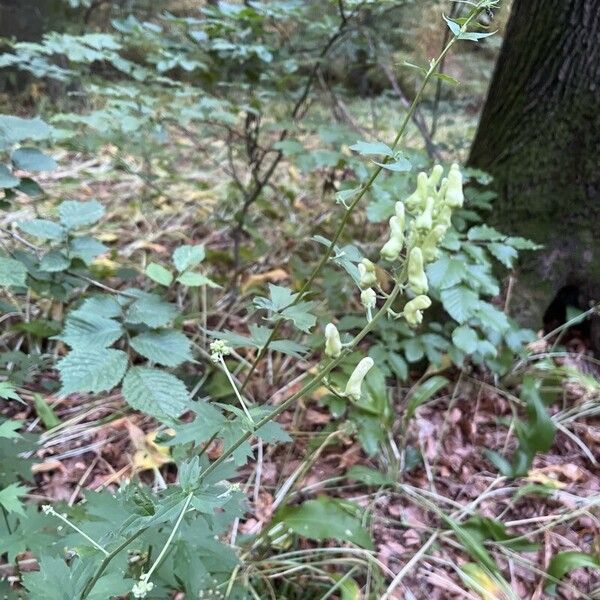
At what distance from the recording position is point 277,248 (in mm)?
2705

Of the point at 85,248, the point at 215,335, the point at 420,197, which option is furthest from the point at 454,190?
the point at 85,248

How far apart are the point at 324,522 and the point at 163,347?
0.66 metres

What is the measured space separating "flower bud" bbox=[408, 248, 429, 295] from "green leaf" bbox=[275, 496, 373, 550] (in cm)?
92

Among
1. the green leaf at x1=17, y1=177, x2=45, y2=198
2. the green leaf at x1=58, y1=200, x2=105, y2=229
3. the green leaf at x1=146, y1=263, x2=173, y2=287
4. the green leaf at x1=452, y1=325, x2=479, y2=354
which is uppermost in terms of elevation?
the green leaf at x1=17, y1=177, x2=45, y2=198

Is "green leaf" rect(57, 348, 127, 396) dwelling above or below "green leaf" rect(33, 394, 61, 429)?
above

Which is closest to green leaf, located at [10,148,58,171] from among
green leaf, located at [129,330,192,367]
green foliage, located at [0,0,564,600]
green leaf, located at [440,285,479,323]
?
green foliage, located at [0,0,564,600]

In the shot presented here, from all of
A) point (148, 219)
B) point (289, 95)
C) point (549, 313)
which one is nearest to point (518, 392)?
point (549, 313)

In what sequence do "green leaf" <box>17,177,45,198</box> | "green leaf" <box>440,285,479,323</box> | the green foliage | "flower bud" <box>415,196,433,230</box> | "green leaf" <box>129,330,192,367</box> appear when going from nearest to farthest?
"flower bud" <box>415,196,433,230</box> → the green foliage → "green leaf" <box>129,330,192,367</box> → "green leaf" <box>17,177,45,198</box> → "green leaf" <box>440,285,479,323</box>

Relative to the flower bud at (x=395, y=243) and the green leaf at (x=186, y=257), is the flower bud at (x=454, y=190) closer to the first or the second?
the flower bud at (x=395, y=243)

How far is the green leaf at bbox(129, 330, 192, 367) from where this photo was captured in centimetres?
121

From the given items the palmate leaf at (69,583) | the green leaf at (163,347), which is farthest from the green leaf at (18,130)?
the palmate leaf at (69,583)

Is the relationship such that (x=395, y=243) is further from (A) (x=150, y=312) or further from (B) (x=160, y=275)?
(B) (x=160, y=275)

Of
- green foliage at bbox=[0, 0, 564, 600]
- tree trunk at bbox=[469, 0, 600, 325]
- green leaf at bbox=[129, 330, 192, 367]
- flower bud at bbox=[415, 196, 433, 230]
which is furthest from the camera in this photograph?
tree trunk at bbox=[469, 0, 600, 325]

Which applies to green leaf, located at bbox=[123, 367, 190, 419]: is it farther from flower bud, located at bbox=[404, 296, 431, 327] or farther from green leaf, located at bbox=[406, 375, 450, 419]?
green leaf, located at bbox=[406, 375, 450, 419]
